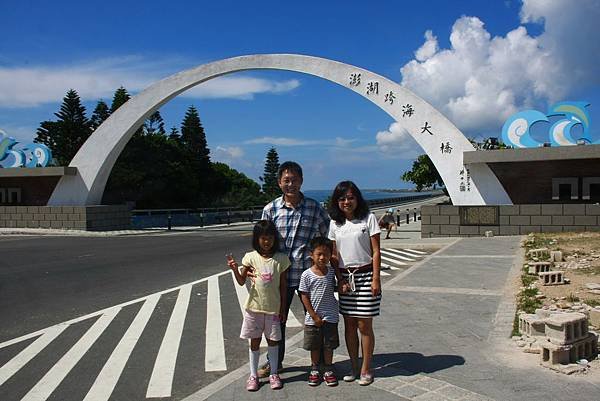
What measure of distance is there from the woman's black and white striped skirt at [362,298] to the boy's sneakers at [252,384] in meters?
0.92

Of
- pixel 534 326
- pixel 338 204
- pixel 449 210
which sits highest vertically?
pixel 338 204

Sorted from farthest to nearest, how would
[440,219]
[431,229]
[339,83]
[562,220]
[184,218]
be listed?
[184,218] < [339,83] < [431,229] < [440,219] < [562,220]

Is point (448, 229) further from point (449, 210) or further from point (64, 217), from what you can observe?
point (64, 217)

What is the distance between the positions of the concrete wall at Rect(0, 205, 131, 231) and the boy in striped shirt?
22.2 m

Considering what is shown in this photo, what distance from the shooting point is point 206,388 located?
4.10 metres

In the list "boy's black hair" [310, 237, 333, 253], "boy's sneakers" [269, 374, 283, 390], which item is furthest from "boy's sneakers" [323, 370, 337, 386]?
"boy's black hair" [310, 237, 333, 253]

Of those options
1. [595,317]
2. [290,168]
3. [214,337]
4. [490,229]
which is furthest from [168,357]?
[490,229]

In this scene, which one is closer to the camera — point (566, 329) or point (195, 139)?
point (566, 329)

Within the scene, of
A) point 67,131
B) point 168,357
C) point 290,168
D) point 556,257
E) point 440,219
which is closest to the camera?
point 290,168

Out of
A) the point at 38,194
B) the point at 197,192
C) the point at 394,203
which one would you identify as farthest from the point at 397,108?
the point at 394,203

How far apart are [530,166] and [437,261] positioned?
8626 mm

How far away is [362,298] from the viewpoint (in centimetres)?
400

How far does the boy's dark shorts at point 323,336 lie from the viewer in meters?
4.06

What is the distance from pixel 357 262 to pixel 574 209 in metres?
14.8
